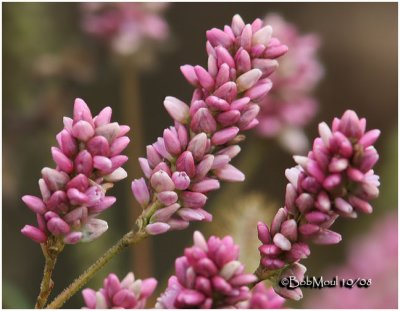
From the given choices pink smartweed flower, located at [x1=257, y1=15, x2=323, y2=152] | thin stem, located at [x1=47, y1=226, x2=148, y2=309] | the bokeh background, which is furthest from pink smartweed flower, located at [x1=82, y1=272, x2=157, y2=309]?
pink smartweed flower, located at [x1=257, y1=15, x2=323, y2=152]

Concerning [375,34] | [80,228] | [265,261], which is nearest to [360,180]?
[265,261]

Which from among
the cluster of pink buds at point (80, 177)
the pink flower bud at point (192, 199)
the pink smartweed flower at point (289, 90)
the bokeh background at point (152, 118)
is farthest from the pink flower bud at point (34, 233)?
the pink smartweed flower at point (289, 90)

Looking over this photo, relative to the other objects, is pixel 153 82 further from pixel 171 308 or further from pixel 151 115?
pixel 171 308

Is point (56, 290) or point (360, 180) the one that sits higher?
point (56, 290)

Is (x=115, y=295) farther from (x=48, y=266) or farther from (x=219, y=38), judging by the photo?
(x=219, y=38)

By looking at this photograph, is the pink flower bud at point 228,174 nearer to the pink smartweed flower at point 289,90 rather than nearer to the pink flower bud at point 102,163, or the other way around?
the pink flower bud at point 102,163
